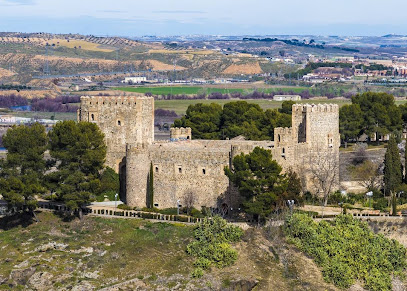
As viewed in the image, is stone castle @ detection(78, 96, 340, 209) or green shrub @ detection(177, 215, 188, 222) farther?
stone castle @ detection(78, 96, 340, 209)

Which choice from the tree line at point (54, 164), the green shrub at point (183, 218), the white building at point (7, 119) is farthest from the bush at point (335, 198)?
the white building at point (7, 119)

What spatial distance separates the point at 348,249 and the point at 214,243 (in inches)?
313

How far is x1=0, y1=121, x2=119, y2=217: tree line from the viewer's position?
57.6m

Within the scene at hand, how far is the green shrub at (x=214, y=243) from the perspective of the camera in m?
51.4

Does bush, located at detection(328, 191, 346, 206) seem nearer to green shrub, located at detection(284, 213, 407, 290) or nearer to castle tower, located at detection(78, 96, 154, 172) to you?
green shrub, located at detection(284, 213, 407, 290)

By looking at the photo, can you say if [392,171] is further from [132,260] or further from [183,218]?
[132,260]

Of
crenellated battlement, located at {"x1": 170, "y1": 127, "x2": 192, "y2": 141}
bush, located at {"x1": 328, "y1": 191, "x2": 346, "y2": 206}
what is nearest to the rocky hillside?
bush, located at {"x1": 328, "y1": 191, "x2": 346, "y2": 206}

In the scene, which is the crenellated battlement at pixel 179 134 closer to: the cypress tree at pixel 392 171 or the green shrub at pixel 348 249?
the cypress tree at pixel 392 171

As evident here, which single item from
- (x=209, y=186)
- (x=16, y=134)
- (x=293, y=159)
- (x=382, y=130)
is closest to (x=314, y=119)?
(x=293, y=159)

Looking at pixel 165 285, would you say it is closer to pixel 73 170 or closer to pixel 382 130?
pixel 73 170

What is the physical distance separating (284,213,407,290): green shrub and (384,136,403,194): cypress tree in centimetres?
712

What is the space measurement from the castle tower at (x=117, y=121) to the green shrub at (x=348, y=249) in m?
13.9

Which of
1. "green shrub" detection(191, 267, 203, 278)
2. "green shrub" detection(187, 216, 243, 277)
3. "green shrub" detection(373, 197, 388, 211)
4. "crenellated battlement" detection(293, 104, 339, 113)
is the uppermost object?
"crenellated battlement" detection(293, 104, 339, 113)

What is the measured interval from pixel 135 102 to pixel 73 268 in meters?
15.7
